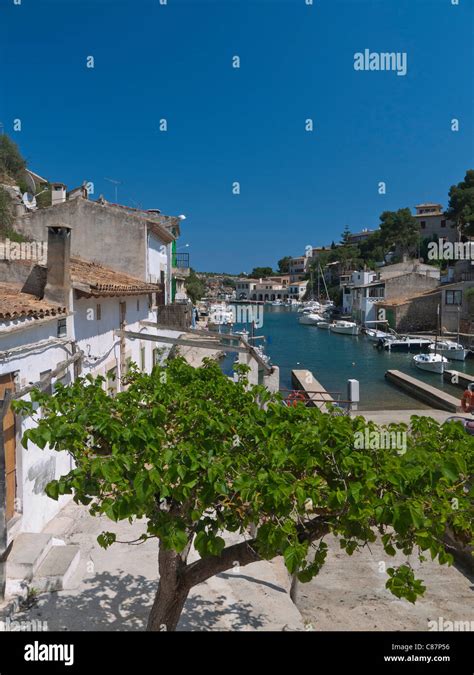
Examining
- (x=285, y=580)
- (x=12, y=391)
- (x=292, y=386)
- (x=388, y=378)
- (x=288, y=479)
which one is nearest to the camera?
(x=288, y=479)

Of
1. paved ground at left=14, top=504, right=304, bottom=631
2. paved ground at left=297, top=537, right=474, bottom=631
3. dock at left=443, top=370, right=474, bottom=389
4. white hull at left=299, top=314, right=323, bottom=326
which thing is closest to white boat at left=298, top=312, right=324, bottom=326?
white hull at left=299, top=314, right=323, bottom=326

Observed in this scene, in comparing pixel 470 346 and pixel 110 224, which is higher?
pixel 110 224

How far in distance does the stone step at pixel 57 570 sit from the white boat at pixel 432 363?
35720 mm

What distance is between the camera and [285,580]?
27.0 ft

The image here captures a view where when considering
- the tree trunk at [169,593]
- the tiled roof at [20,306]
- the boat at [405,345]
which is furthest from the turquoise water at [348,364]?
the tree trunk at [169,593]

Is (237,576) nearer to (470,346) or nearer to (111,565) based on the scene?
(111,565)

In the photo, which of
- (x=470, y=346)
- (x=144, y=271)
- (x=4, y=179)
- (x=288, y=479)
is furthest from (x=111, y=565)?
(x=470, y=346)

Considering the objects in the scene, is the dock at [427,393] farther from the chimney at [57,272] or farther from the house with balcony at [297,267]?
the house with balcony at [297,267]

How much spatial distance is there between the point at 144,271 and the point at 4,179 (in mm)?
27938

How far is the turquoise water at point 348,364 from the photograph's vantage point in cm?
3086

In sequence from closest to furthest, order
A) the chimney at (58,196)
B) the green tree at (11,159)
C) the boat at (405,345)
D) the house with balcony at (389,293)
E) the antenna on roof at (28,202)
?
the chimney at (58,196), the antenna on roof at (28,202), the green tree at (11,159), the boat at (405,345), the house with balcony at (389,293)

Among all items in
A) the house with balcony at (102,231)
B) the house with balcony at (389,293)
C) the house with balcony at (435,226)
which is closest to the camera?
the house with balcony at (102,231)

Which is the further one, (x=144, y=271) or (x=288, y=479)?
(x=144, y=271)

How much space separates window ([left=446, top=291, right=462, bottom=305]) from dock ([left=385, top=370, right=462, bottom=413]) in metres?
27.3
